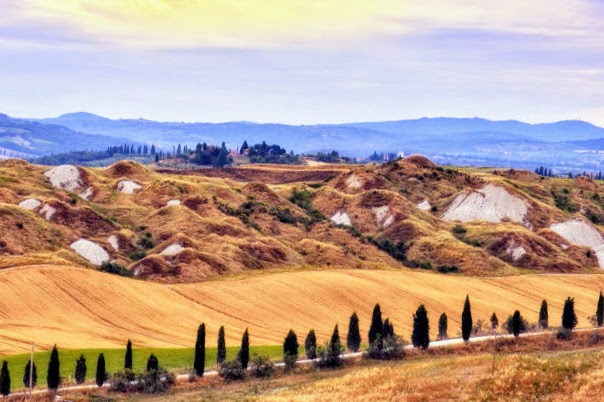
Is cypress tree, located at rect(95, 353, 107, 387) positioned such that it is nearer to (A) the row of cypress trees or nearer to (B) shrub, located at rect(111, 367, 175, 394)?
(A) the row of cypress trees

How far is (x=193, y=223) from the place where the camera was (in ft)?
447

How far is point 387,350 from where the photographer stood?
7888 cm

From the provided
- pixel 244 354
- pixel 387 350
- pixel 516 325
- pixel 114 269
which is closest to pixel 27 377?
pixel 244 354

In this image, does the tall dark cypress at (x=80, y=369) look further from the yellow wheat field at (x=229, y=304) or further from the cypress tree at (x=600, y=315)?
the cypress tree at (x=600, y=315)

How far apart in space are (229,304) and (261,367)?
94.3ft

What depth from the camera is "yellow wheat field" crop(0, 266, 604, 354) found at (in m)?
85.4

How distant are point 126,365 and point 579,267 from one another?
93879 mm

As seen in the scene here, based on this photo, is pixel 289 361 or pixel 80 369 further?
pixel 289 361

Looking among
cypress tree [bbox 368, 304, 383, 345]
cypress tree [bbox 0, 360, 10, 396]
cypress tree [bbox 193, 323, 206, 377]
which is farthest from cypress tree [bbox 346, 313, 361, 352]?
cypress tree [bbox 0, 360, 10, 396]

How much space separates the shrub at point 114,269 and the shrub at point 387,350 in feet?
144

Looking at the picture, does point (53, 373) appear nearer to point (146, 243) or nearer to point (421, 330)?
point (421, 330)

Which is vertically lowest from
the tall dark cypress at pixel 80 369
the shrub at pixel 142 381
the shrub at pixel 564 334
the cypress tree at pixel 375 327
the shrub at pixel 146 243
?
the shrub at pixel 142 381

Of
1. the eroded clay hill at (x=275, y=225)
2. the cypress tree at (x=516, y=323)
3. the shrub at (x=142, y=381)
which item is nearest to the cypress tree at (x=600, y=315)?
the cypress tree at (x=516, y=323)

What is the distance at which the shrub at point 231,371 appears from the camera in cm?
7112
